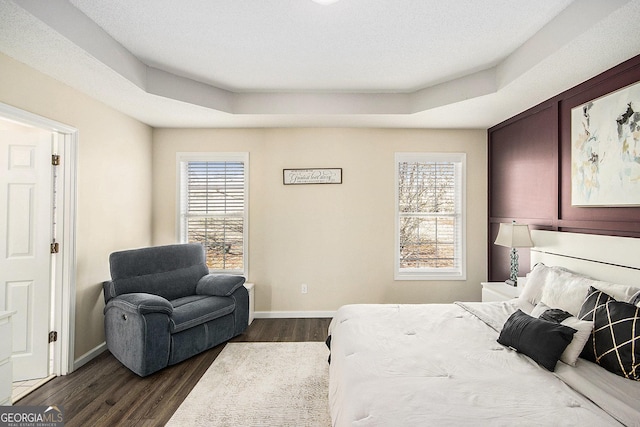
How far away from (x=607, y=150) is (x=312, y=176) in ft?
9.60

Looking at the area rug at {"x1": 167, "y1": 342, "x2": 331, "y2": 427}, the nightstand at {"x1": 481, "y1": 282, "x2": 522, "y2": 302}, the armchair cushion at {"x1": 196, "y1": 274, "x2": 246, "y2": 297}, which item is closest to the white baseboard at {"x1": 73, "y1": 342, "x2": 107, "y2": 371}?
the armchair cushion at {"x1": 196, "y1": 274, "x2": 246, "y2": 297}

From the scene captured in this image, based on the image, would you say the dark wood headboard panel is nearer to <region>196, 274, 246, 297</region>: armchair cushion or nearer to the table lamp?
the table lamp

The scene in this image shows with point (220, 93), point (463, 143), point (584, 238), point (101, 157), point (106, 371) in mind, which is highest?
point (220, 93)

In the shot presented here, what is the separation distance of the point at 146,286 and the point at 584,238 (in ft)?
13.4

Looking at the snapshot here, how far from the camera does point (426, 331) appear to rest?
2.21 m

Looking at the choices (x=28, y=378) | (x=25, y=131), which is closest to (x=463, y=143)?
(x=25, y=131)

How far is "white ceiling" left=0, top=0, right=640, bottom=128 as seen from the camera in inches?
81.4

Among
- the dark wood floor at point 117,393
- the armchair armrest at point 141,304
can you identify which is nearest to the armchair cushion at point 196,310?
the armchair armrest at point 141,304

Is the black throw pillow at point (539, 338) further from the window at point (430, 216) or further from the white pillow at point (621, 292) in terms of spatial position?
the window at point (430, 216)

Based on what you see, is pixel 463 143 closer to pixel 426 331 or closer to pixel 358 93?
pixel 358 93

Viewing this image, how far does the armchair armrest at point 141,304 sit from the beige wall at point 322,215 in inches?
57.0

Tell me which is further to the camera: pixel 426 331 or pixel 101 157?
pixel 101 157

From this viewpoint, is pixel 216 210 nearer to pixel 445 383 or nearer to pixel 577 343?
pixel 445 383

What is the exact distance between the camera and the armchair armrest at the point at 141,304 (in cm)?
269
